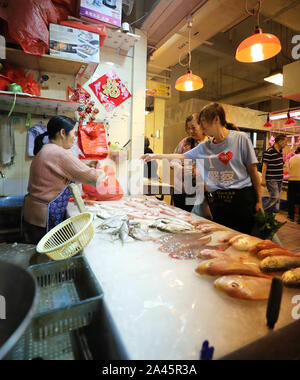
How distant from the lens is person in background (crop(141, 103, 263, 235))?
2357 millimetres

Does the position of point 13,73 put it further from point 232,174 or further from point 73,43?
point 232,174

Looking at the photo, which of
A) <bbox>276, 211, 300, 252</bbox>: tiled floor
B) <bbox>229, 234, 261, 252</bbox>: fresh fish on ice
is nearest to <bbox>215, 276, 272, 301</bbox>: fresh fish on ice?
<bbox>229, 234, 261, 252</bbox>: fresh fish on ice

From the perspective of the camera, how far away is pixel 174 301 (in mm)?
933

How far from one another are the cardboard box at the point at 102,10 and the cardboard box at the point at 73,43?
10.9 inches

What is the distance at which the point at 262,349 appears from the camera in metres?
0.76

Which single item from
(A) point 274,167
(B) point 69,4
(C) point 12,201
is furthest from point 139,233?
(A) point 274,167

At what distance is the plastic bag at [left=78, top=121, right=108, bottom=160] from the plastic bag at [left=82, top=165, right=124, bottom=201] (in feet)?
1.25

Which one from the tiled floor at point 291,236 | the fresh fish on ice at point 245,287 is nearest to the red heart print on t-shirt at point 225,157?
the fresh fish on ice at point 245,287

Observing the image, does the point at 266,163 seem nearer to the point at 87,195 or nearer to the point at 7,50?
the point at 87,195

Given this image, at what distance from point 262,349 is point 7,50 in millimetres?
3457

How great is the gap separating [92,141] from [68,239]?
2.27 metres

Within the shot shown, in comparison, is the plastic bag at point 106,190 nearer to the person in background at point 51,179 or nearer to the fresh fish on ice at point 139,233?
the person in background at point 51,179

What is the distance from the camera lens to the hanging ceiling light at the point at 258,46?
2.78 m
